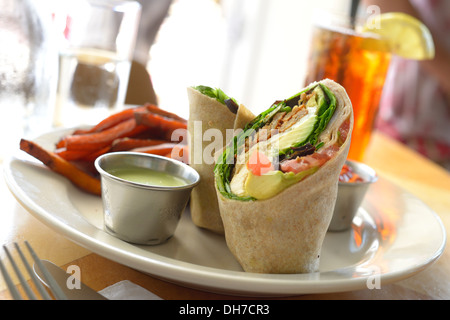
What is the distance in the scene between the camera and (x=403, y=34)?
7.38 ft

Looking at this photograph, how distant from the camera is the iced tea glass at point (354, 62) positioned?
85.6 inches

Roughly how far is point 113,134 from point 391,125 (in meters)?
2.82

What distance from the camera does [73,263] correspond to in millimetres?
1203

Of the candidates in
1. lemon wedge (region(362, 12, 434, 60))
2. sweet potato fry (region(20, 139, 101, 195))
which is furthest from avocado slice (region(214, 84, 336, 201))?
lemon wedge (region(362, 12, 434, 60))

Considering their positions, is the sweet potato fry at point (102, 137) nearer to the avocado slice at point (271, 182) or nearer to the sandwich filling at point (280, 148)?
the sandwich filling at point (280, 148)

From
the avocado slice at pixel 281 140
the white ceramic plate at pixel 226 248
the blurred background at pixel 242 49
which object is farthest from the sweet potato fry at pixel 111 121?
the blurred background at pixel 242 49

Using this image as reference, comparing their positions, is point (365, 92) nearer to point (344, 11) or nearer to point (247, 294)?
point (247, 294)

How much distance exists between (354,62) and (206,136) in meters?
1.00

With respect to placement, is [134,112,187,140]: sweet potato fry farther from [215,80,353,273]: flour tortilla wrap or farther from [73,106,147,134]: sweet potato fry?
[215,80,353,273]: flour tortilla wrap

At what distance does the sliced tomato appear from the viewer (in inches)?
45.2

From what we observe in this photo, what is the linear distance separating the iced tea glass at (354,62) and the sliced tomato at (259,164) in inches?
43.7

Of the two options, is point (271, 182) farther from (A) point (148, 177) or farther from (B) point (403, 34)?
(B) point (403, 34)

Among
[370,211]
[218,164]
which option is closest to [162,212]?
[218,164]

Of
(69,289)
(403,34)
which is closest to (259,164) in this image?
(69,289)
